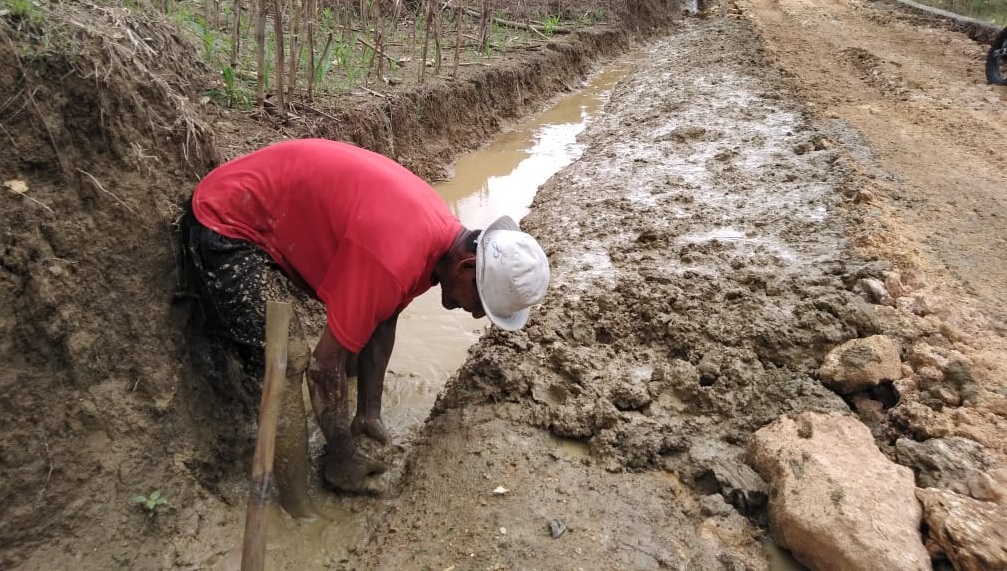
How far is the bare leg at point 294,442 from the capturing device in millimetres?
2105

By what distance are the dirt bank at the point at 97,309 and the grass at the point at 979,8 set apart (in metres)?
15.1

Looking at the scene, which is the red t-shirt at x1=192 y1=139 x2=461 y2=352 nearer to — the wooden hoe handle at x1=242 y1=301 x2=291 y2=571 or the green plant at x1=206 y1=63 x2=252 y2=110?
the wooden hoe handle at x1=242 y1=301 x2=291 y2=571

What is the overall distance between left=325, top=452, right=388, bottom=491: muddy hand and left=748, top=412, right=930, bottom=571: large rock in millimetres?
Answer: 1567

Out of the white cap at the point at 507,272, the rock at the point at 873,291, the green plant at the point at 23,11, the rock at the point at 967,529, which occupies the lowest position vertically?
the rock at the point at 967,529

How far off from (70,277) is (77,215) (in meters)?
0.21

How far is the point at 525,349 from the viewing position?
315cm

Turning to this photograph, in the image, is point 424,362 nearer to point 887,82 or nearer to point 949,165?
point 949,165

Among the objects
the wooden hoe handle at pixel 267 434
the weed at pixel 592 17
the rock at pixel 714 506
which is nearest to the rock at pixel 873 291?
the rock at pixel 714 506

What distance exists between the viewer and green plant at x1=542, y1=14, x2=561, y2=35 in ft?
36.7

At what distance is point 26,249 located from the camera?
6.24 feet

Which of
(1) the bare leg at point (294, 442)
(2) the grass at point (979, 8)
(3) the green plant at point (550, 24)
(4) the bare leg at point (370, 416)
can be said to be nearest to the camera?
(1) the bare leg at point (294, 442)

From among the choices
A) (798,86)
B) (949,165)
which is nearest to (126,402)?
(949,165)

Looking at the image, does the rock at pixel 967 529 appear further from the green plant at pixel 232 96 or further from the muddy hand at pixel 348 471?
the green plant at pixel 232 96

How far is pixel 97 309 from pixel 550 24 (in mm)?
10645
